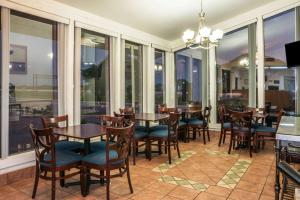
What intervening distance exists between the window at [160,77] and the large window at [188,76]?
1.66 ft

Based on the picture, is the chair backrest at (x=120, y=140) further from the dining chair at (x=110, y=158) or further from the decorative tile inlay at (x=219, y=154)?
the decorative tile inlay at (x=219, y=154)

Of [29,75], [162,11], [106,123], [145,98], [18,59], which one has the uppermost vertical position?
[162,11]

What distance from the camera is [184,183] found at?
10.3 feet

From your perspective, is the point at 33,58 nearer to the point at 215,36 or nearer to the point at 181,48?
the point at 215,36

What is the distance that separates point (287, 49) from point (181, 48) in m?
3.09

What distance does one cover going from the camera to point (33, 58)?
381 cm

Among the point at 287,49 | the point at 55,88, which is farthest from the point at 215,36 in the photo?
the point at 55,88

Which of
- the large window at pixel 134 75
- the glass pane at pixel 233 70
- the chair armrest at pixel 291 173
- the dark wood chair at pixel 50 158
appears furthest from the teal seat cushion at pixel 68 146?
the glass pane at pixel 233 70

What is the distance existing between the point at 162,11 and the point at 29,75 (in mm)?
2940

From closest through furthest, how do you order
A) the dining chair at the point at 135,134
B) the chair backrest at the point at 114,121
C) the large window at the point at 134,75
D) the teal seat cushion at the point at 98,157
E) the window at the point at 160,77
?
the teal seat cushion at the point at 98,157
the chair backrest at the point at 114,121
the dining chair at the point at 135,134
the large window at the point at 134,75
the window at the point at 160,77

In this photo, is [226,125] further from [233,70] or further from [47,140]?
[47,140]

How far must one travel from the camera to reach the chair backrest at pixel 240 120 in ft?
14.1

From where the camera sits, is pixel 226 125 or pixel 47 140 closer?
pixel 47 140

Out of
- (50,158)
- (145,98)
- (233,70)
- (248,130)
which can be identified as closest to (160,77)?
(145,98)
